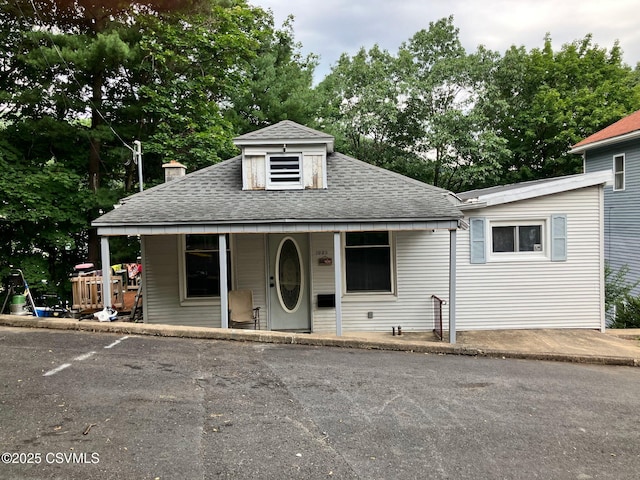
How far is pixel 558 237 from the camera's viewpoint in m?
9.38

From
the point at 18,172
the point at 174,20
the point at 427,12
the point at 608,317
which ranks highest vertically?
the point at 427,12

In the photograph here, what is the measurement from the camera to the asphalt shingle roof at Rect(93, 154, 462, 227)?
26.2 ft

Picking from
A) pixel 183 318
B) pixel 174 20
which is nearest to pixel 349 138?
pixel 174 20

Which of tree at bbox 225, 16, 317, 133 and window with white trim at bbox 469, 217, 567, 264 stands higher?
tree at bbox 225, 16, 317, 133

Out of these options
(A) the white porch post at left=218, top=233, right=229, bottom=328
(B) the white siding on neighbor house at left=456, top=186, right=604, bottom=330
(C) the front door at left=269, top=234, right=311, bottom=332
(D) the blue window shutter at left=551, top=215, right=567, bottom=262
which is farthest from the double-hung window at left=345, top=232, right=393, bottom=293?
(D) the blue window shutter at left=551, top=215, right=567, bottom=262

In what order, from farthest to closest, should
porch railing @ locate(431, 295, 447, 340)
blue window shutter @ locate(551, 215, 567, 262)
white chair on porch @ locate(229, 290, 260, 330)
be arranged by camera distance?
blue window shutter @ locate(551, 215, 567, 262) < porch railing @ locate(431, 295, 447, 340) < white chair on porch @ locate(229, 290, 260, 330)

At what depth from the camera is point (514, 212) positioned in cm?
941

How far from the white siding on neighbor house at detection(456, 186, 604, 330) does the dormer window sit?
3811 millimetres

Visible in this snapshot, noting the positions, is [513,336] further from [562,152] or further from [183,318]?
[562,152]

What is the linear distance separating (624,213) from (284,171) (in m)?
12.8

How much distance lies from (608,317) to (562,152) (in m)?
13.7

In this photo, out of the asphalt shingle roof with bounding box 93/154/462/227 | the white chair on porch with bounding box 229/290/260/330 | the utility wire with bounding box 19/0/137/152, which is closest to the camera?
the asphalt shingle roof with bounding box 93/154/462/227

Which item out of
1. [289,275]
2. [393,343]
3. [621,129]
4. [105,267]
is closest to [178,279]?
[105,267]

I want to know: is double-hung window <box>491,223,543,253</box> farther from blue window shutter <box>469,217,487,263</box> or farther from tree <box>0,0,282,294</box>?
tree <box>0,0,282,294</box>
